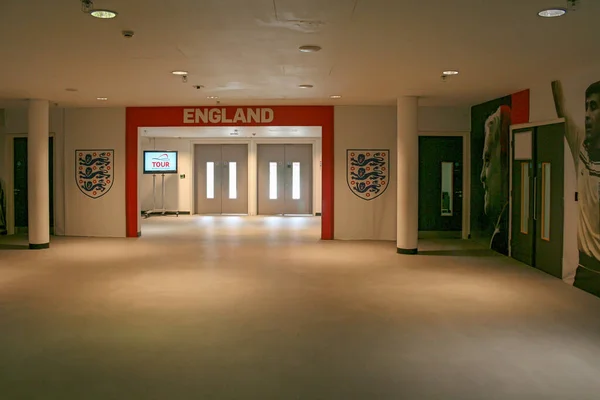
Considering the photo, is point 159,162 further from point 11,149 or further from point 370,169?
point 370,169

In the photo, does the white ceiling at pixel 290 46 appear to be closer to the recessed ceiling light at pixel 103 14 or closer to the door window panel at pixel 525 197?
the recessed ceiling light at pixel 103 14

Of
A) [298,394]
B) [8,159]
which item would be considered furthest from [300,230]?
[298,394]

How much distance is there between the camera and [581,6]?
13.9 feet

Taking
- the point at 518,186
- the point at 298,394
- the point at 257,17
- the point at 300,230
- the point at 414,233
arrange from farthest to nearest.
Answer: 1. the point at 300,230
2. the point at 414,233
3. the point at 518,186
4. the point at 257,17
5. the point at 298,394

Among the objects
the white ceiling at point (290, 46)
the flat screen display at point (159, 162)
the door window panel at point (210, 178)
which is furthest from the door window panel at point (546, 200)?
the flat screen display at point (159, 162)

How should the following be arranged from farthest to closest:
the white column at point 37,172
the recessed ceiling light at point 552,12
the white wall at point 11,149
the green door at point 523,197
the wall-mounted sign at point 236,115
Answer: the white wall at point 11,149 → the wall-mounted sign at point 236,115 → the white column at point 37,172 → the green door at point 523,197 → the recessed ceiling light at point 552,12

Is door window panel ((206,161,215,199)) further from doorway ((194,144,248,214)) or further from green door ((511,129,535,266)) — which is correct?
green door ((511,129,535,266))

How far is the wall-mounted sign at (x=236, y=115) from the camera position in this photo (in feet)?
35.4

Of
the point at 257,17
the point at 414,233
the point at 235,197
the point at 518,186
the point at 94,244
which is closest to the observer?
the point at 257,17

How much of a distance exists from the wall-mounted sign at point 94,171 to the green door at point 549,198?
319 inches

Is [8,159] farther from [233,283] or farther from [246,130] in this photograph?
[233,283]

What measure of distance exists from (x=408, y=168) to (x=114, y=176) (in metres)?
6.03

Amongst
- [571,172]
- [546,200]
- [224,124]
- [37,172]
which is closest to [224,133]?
[224,124]

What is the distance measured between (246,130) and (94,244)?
542cm
